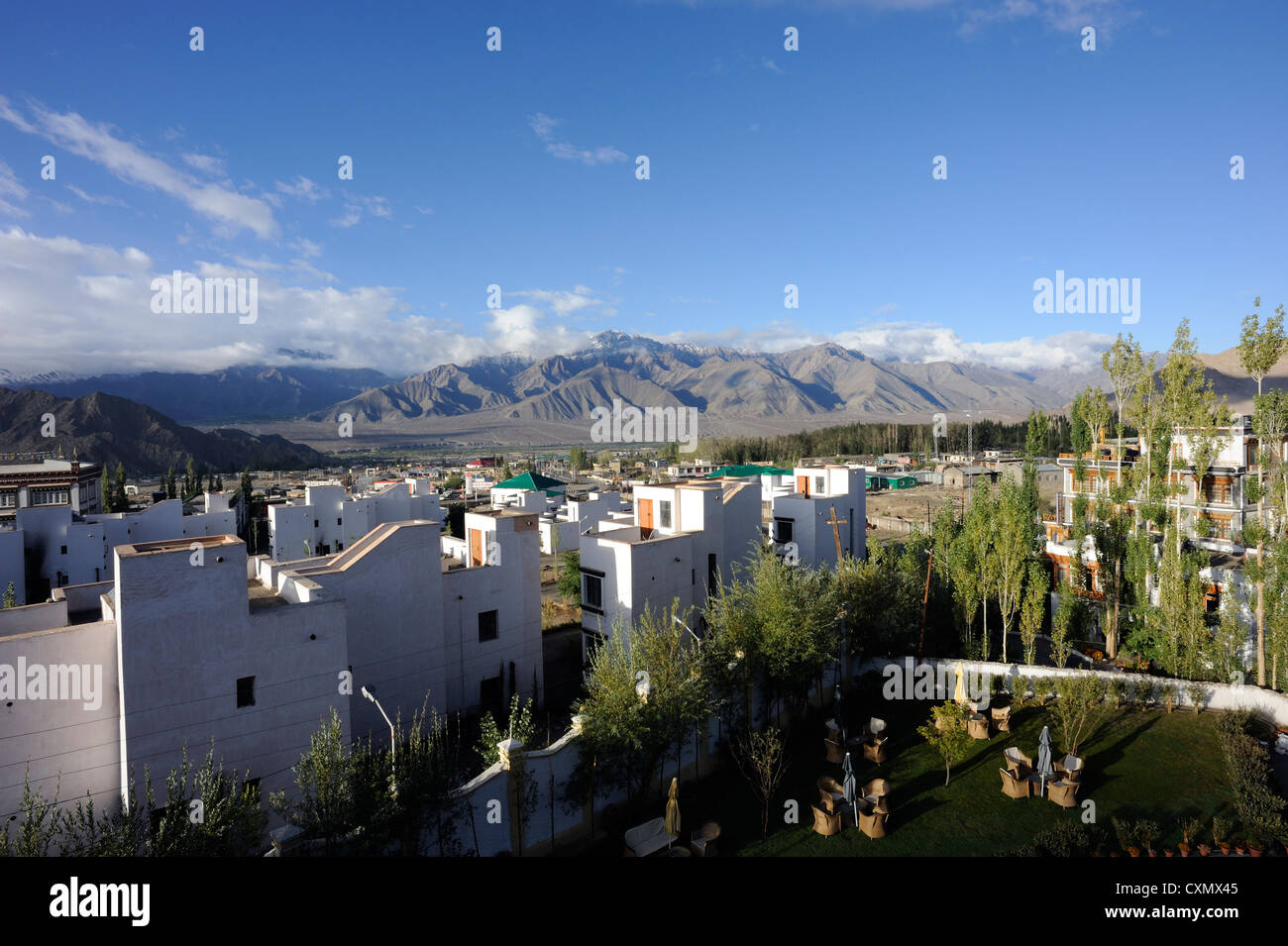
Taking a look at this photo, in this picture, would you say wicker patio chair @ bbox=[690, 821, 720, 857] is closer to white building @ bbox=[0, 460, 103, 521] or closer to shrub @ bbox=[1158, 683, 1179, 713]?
shrub @ bbox=[1158, 683, 1179, 713]

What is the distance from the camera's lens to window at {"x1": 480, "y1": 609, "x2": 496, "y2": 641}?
1931 centimetres

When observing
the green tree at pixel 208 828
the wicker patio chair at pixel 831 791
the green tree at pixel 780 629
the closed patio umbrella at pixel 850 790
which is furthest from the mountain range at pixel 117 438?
the closed patio umbrella at pixel 850 790

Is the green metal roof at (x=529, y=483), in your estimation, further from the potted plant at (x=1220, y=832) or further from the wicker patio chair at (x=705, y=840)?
the potted plant at (x=1220, y=832)

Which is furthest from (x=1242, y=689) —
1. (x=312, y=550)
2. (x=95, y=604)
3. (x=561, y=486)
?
(x=561, y=486)

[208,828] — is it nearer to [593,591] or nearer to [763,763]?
[763,763]

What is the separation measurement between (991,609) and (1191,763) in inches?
415

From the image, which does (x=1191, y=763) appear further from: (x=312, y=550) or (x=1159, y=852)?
(x=312, y=550)

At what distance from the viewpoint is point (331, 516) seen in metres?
40.4

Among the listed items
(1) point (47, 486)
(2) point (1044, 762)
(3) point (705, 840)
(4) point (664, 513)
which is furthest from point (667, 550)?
(1) point (47, 486)

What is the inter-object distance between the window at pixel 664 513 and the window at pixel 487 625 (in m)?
7.83
